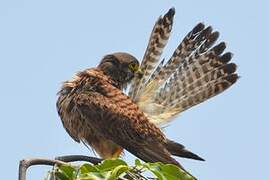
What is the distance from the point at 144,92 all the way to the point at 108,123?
815 millimetres

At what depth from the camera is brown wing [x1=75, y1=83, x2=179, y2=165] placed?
256 inches

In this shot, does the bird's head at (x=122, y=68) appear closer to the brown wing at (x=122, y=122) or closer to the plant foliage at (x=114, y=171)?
the brown wing at (x=122, y=122)

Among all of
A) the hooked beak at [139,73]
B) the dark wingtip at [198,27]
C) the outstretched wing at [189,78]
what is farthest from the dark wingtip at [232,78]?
the hooked beak at [139,73]

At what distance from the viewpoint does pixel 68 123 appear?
649 centimetres

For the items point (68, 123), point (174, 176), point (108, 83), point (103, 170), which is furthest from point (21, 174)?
point (108, 83)

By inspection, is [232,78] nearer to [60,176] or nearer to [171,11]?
[171,11]

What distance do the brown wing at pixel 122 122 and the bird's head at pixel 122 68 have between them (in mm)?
595

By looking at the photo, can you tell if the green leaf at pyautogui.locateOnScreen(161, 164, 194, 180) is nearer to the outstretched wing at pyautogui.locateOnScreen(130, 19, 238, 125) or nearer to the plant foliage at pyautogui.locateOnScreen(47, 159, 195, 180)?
the plant foliage at pyautogui.locateOnScreen(47, 159, 195, 180)

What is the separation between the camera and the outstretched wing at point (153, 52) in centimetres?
737

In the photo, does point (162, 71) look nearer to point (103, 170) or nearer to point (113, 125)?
point (113, 125)

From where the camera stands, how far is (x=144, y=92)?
7.32 metres

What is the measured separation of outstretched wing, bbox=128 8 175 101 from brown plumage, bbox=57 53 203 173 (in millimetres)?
403

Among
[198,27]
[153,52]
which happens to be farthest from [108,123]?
[198,27]

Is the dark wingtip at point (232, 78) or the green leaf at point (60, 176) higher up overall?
the dark wingtip at point (232, 78)
